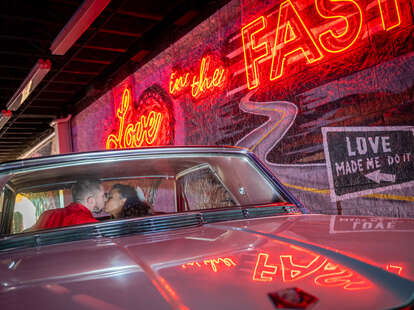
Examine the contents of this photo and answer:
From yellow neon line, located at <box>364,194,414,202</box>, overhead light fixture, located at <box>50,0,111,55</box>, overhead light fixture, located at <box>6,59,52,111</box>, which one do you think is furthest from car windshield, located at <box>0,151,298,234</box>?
overhead light fixture, located at <box>6,59,52,111</box>

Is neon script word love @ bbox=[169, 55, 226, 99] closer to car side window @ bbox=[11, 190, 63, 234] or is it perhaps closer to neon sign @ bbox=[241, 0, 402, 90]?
neon sign @ bbox=[241, 0, 402, 90]

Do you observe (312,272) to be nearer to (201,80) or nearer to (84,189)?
(84,189)

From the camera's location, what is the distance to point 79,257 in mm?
984

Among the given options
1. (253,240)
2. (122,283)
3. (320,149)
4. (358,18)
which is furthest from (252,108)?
(122,283)

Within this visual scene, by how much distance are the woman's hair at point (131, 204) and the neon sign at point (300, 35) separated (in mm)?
2877

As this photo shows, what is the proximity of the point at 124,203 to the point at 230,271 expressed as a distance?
125 cm

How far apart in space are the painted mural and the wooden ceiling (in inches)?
21.5

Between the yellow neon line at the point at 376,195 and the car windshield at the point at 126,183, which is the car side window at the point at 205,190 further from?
the yellow neon line at the point at 376,195

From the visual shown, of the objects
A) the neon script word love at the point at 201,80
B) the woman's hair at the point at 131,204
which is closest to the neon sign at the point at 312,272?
the woman's hair at the point at 131,204

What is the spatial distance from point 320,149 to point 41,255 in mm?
3460

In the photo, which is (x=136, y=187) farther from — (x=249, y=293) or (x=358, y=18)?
(x=358, y=18)

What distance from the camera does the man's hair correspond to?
6.34ft

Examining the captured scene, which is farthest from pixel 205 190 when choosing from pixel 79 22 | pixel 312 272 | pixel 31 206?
pixel 79 22

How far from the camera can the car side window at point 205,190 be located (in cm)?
197
